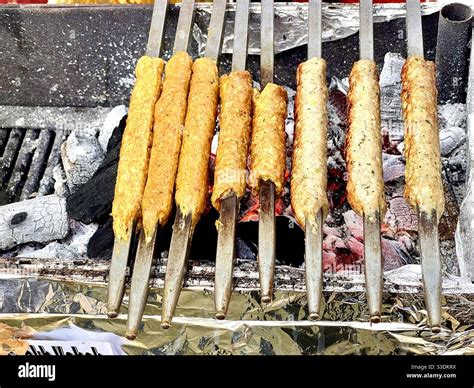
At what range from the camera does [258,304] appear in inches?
98.7

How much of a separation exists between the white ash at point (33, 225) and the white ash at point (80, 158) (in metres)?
0.31

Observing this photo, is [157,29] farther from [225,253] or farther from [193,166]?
[225,253]

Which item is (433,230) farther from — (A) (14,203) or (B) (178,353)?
(A) (14,203)

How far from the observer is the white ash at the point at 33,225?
314 cm

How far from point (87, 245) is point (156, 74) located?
933 mm

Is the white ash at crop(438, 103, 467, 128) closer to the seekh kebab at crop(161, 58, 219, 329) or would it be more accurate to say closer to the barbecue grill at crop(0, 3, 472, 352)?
the barbecue grill at crop(0, 3, 472, 352)

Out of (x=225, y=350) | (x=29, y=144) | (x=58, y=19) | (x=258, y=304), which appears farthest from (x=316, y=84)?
(x=29, y=144)

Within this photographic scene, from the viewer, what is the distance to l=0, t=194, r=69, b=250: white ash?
10.3 ft

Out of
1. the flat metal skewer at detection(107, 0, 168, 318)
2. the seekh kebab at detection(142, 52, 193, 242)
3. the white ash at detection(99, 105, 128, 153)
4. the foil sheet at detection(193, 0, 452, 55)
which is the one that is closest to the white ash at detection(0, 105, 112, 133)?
the white ash at detection(99, 105, 128, 153)

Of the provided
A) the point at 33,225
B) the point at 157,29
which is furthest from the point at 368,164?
the point at 33,225

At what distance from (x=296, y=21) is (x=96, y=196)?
160cm

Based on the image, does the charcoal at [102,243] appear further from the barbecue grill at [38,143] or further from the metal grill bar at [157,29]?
the metal grill bar at [157,29]

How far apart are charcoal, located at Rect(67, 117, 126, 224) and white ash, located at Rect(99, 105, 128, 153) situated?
411 millimetres

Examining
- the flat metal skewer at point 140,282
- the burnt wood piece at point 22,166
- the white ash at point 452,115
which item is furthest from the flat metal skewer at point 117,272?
the white ash at point 452,115
